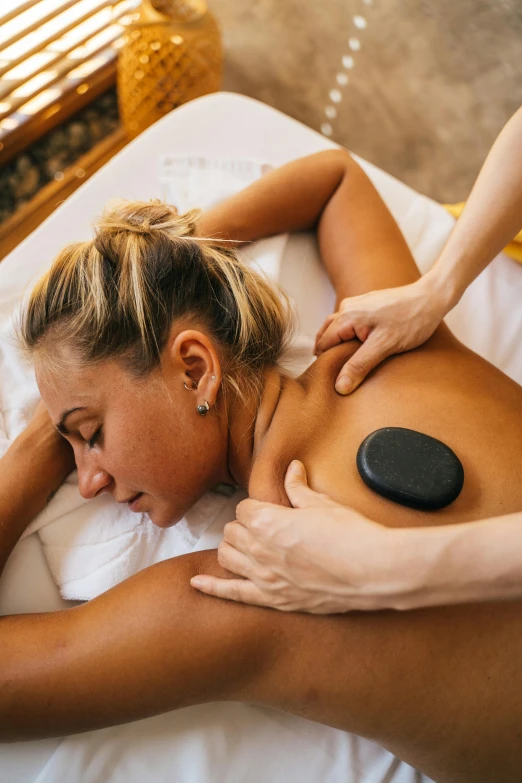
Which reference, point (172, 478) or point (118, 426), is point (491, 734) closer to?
point (172, 478)

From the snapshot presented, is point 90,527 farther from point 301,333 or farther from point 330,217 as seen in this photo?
point 330,217

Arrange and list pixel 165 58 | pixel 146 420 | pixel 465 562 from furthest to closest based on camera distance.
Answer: pixel 165 58 → pixel 146 420 → pixel 465 562

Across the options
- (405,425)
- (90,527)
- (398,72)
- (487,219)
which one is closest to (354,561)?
(405,425)

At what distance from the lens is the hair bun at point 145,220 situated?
1.09m

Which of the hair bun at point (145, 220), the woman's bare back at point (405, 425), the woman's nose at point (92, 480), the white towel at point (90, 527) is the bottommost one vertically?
the white towel at point (90, 527)

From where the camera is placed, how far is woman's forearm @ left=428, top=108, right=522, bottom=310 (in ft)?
3.86

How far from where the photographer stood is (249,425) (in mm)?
1109

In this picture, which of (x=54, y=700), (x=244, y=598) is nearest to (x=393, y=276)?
(x=244, y=598)

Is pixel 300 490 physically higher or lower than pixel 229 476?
higher

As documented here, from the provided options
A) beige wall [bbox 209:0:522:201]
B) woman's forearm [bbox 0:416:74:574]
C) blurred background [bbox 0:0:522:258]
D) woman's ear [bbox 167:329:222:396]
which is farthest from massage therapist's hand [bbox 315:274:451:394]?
beige wall [bbox 209:0:522:201]

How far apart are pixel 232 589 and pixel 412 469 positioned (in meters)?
0.29

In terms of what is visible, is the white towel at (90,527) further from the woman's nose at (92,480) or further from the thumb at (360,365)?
the thumb at (360,365)

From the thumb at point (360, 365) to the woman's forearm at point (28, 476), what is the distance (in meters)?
0.48

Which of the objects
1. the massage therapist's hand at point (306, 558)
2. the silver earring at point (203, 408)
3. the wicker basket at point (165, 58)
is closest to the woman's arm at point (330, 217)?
the silver earring at point (203, 408)
